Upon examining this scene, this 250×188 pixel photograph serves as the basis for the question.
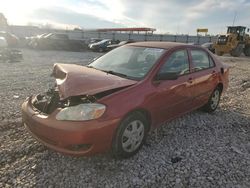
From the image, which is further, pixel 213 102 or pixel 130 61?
pixel 213 102

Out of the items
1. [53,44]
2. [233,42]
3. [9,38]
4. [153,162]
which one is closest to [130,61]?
[153,162]

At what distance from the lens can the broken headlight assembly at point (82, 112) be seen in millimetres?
3084

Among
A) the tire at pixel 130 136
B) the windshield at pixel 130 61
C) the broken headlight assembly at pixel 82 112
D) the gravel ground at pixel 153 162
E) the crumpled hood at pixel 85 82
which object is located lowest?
the gravel ground at pixel 153 162

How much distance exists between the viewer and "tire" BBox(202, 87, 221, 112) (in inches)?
218

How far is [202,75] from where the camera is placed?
4.93 metres

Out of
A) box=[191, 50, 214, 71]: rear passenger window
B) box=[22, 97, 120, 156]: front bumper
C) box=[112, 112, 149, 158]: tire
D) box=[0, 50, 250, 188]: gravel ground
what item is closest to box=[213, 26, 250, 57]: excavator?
box=[191, 50, 214, 71]: rear passenger window

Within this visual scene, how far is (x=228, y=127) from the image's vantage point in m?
4.96

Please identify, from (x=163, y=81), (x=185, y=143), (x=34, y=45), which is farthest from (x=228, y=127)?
(x=34, y=45)

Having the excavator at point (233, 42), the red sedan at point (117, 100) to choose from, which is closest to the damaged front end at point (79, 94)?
the red sedan at point (117, 100)

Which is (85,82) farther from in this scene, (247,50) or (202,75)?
(247,50)

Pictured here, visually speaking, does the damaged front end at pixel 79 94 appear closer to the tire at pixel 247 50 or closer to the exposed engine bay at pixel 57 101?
the exposed engine bay at pixel 57 101

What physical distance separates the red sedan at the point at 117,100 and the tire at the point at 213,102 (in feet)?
2.44

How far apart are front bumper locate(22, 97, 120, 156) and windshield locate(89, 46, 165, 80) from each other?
1.01m

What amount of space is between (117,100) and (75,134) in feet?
2.18
